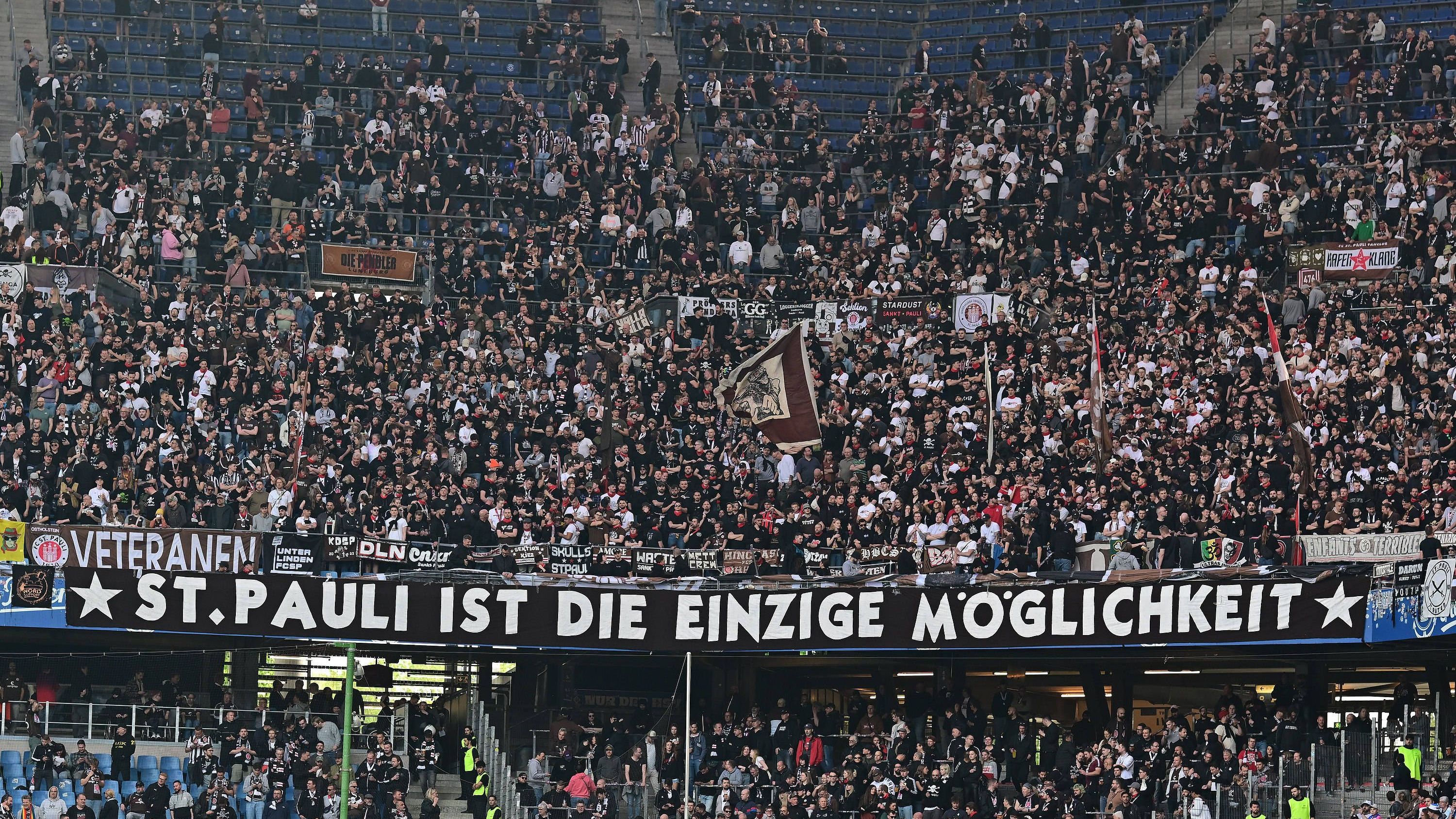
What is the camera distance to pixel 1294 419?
115 feet

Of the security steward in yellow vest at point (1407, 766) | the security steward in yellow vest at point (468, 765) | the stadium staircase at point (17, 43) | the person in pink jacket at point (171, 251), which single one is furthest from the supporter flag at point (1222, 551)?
the stadium staircase at point (17, 43)

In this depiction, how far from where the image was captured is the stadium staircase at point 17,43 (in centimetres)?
4669

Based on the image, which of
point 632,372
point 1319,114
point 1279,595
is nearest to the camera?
point 1279,595

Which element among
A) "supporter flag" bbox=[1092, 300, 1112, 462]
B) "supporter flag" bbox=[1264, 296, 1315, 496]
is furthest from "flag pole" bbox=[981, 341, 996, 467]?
"supporter flag" bbox=[1264, 296, 1315, 496]

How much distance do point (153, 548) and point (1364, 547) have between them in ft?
54.0

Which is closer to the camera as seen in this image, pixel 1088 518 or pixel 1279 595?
pixel 1279 595

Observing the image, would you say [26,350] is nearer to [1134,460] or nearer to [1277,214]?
[1134,460]

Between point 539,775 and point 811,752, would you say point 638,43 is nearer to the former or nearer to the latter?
point 539,775

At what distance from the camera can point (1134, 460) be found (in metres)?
A: 35.8

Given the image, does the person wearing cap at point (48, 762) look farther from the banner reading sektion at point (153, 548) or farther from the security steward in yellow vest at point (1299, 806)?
the security steward in yellow vest at point (1299, 806)

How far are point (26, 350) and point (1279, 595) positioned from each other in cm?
1943

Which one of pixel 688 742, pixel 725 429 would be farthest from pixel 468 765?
pixel 725 429

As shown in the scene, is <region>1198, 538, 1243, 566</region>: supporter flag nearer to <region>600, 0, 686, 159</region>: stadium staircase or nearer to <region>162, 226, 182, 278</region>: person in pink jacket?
<region>600, 0, 686, 159</region>: stadium staircase

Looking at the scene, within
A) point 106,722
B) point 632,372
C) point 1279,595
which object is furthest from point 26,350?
point 1279,595
